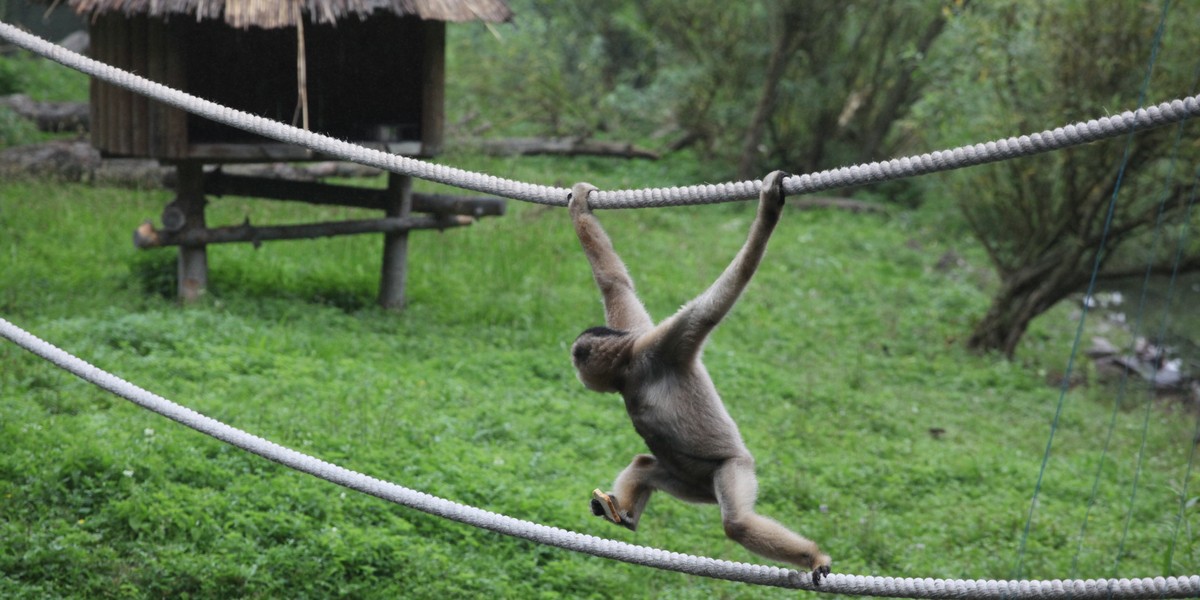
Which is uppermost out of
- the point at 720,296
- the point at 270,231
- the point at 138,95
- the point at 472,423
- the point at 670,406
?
the point at 720,296

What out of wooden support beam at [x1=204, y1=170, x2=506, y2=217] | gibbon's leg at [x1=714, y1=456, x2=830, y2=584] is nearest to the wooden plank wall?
wooden support beam at [x1=204, y1=170, x2=506, y2=217]

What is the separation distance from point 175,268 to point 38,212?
2.61 metres

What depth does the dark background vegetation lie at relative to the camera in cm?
662

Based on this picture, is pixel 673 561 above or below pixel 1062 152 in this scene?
below

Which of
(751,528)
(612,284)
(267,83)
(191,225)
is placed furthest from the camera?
(267,83)

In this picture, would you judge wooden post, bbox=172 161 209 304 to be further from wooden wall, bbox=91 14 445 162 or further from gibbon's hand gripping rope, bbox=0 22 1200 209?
gibbon's hand gripping rope, bbox=0 22 1200 209

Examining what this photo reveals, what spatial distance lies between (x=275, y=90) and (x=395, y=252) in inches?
74.3

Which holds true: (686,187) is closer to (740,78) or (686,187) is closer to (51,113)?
(51,113)

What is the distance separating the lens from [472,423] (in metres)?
8.70

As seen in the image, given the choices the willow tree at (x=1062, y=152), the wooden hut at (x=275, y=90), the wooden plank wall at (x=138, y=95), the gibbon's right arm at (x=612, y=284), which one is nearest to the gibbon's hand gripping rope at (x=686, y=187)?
the gibbon's right arm at (x=612, y=284)

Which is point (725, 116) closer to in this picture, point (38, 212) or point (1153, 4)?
point (1153, 4)

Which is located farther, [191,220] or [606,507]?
[191,220]

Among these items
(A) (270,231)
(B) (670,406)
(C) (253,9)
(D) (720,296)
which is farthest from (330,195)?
(D) (720,296)

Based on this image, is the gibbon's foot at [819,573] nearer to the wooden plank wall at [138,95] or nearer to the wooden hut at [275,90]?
the wooden hut at [275,90]
